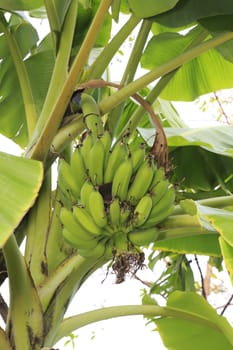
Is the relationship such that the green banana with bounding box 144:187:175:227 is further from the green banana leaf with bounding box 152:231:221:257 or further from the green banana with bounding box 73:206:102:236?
the green banana leaf with bounding box 152:231:221:257

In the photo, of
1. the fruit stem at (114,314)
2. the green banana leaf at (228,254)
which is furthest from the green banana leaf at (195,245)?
the green banana leaf at (228,254)

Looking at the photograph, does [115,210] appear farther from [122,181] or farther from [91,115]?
[91,115]

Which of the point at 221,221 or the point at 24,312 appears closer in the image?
the point at 221,221

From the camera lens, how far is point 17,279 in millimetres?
701

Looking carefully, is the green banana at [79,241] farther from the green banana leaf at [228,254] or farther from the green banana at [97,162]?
the green banana leaf at [228,254]

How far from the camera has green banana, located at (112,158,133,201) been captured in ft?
2.11

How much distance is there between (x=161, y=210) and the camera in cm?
69

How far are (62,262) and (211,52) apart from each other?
0.67 m

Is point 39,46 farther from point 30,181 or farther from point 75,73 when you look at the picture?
point 30,181

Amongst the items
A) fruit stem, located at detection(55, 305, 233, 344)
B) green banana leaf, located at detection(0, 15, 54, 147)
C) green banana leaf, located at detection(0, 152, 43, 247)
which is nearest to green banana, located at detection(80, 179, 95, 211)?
green banana leaf, located at detection(0, 152, 43, 247)

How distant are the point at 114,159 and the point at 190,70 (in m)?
0.63

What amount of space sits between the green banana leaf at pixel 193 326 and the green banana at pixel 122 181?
11.3 inches

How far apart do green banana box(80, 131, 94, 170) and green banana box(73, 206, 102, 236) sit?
0.19ft

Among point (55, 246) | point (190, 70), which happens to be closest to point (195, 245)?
point (190, 70)
